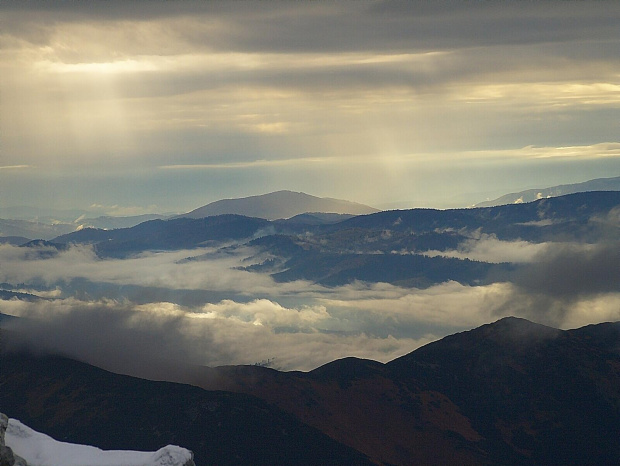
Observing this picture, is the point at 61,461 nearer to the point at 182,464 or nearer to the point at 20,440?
the point at 20,440

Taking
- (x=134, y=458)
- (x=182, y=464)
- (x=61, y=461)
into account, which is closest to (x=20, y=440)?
(x=61, y=461)

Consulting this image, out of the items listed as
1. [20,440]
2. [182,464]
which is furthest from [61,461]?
[182,464]

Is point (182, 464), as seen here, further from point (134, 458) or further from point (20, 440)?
point (20, 440)

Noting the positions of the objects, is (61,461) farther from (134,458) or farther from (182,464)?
(182,464)
